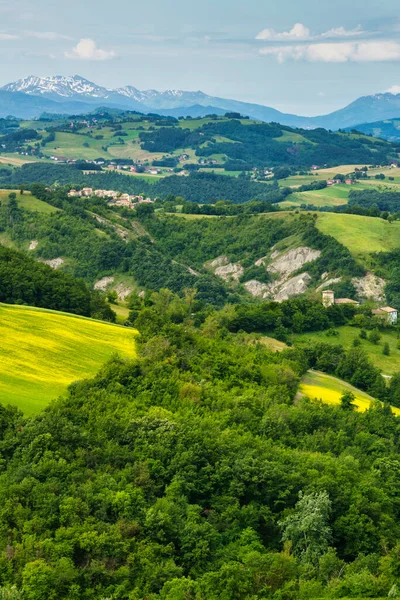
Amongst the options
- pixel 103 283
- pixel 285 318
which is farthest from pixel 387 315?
pixel 103 283

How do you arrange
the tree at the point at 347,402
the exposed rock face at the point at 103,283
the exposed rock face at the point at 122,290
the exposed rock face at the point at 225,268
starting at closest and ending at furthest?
the tree at the point at 347,402 → the exposed rock face at the point at 122,290 → the exposed rock face at the point at 103,283 → the exposed rock face at the point at 225,268

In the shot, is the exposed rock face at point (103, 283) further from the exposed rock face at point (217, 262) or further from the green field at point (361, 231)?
the green field at point (361, 231)

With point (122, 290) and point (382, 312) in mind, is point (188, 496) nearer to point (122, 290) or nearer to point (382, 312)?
point (382, 312)

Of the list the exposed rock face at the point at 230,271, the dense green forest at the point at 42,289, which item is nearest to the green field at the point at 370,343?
the dense green forest at the point at 42,289

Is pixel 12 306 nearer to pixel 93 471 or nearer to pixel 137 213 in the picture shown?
pixel 93 471

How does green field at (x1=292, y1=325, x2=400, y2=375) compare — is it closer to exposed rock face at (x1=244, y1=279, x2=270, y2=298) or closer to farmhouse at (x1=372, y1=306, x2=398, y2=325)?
farmhouse at (x1=372, y1=306, x2=398, y2=325)

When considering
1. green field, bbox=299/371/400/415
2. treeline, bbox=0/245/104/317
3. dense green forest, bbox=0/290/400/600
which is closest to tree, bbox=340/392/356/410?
green field, bbox=299/371/400/415
